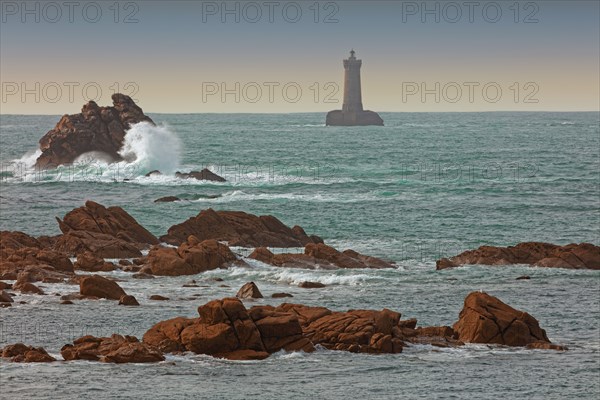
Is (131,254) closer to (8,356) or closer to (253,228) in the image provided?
(253,228)

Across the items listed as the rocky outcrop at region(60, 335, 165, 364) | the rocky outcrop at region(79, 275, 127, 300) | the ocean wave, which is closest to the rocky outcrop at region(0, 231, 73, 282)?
the rocky outcrop at region(79, 275, 127, 300)

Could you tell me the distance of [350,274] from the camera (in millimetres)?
57531

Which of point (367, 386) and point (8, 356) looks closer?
point (367, 386)

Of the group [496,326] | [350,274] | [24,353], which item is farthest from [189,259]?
[496,326]

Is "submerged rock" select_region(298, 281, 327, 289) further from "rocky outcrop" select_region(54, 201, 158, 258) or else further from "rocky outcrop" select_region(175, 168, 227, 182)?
"rocky outcrop" select_region(175, 168, 227, 182)

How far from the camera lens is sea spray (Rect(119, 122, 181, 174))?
408 feet

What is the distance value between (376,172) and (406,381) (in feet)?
312

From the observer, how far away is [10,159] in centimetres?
14588

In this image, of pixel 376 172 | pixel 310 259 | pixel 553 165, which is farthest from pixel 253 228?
pixel 553 165

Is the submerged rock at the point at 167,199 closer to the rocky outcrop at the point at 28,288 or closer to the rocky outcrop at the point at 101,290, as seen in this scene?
the rocky outcrop at the point at 28,288

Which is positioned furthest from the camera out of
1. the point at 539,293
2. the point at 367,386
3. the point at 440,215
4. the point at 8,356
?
the point at 440,215

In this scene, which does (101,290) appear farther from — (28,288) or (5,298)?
(5,298)

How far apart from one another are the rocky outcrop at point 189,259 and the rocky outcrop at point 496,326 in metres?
18.2

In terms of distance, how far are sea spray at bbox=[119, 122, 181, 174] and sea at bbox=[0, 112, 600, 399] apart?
17 centimetres
